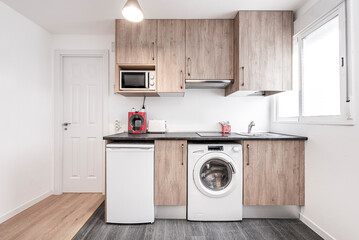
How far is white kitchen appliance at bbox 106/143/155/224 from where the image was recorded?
6.57 ft

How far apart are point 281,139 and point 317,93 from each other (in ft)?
1.91

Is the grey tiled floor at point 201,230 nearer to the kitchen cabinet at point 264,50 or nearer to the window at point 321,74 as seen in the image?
the window at point 321,74

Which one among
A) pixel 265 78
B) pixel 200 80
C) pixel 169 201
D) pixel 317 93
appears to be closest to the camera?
pixel 317 93

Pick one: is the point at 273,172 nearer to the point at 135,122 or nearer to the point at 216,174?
the point at 216,174

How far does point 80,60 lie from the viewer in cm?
288

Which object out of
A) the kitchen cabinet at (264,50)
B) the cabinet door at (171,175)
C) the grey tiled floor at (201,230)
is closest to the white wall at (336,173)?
the grey tiled floor at (201,230)

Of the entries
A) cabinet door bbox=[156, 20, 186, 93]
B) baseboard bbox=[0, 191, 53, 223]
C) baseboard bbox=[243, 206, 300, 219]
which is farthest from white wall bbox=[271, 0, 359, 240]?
baseboard bbox=[0, 191, 53, 223]

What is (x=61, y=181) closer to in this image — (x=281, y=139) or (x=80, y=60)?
(x=80, y=60)

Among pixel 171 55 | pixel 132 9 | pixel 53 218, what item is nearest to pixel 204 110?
pixel 171 55

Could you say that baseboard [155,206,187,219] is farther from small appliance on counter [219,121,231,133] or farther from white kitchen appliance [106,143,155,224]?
small appliance on counter [219,121,231,133]

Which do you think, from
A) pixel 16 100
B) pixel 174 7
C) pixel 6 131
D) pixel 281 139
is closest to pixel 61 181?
pixel 6 131

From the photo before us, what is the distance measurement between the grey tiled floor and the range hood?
1668mm

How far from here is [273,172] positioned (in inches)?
81.0

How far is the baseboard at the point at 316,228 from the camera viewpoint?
1729mm
